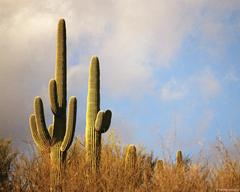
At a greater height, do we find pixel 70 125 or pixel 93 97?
pixel 93 97

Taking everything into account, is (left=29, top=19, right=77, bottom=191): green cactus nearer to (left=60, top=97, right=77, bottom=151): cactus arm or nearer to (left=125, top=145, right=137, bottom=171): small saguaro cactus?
(left=60, top=97, right=77, bottom=151): cactus arm

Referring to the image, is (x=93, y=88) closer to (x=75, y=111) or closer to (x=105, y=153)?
(x=75, y=111)

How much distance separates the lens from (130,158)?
1121 centimetres

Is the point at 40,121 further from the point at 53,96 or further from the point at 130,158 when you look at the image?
the point at 130,158

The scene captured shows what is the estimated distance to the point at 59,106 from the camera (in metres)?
12.6

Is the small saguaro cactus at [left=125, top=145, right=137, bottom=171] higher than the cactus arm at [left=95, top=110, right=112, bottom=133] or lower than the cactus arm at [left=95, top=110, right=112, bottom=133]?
lower

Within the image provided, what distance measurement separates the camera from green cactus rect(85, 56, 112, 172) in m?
12.1

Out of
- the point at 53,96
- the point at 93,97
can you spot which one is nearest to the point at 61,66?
the point at 53,96

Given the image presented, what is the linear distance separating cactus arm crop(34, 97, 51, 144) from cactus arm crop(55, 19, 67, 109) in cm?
60

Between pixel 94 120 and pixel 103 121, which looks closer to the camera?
pixel 103 121

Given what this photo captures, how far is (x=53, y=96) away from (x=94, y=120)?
4.00 ft

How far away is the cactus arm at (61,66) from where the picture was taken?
1271cm

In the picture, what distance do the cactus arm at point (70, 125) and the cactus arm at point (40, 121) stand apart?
43 cm

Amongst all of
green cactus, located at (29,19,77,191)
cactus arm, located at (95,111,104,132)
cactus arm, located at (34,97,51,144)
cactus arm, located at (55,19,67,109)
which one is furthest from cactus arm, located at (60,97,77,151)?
cactus arm, located at (95,111,104,132)
